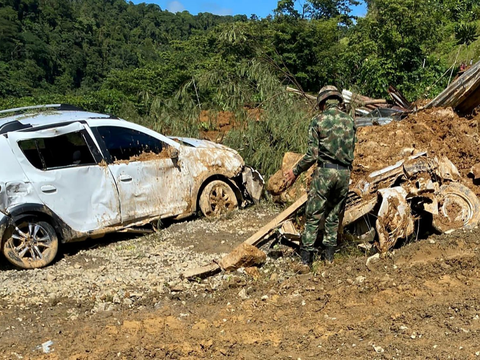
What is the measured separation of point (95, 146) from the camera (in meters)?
6.36

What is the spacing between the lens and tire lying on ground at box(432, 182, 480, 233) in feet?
19.3

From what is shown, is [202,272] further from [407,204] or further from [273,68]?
[273,68]

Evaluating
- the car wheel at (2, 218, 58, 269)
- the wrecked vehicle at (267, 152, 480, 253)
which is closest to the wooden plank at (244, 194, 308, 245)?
the wrecked vehicle at (267, 152, 480, 253)

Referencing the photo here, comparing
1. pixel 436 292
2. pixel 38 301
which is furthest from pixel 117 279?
pixel 436 292

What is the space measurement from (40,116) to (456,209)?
568 cm

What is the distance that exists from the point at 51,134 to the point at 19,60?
76024 millimetres

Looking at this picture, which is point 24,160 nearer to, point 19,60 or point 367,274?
point 367,274

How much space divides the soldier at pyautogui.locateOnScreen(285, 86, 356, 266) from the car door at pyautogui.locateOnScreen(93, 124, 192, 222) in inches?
86.4

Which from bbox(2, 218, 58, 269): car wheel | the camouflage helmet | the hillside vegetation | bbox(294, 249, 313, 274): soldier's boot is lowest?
bbox(294, 249, 313, 274): soldier's boot

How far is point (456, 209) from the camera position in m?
5.95

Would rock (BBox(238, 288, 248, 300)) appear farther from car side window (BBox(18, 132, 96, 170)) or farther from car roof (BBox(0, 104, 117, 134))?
car roof (BBox(0, 104, 117, 134))

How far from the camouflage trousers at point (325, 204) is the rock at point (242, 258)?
560mm

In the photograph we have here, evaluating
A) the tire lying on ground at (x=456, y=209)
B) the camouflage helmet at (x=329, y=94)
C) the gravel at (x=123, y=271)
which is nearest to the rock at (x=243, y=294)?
the gravel at (x=123, y=271)

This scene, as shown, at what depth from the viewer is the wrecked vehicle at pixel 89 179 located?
18.8 feet
